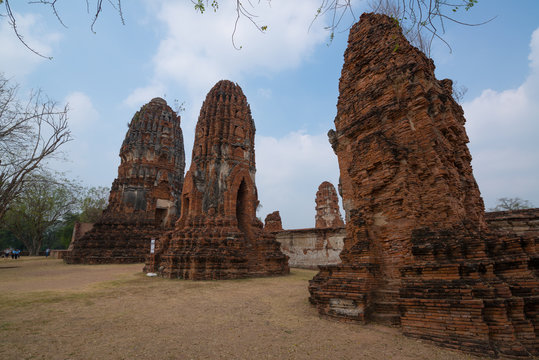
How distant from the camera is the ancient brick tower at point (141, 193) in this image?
19.2 m

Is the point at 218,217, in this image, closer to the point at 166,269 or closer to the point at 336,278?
the point at 166,269

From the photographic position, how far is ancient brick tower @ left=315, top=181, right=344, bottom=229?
2791cm

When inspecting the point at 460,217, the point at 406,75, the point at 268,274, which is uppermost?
the point at 406,75

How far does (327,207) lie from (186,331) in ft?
83.2

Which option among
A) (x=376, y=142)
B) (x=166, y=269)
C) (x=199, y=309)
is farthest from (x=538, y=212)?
(x=166, y=269)

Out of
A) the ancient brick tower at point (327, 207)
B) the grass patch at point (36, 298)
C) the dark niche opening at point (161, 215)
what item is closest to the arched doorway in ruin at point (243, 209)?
the grass patch at point (36, 298)

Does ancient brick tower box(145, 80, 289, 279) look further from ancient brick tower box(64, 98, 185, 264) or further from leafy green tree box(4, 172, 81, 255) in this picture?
leafy green tree box(4, 172, 81, 255)

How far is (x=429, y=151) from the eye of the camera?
517 cm

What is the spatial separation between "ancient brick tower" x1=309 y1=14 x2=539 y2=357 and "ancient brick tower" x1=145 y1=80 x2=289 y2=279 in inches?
256

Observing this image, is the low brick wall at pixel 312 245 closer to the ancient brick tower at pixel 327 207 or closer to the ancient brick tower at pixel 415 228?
the ancient brick tower at pixel 327 207

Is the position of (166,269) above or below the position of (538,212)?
below

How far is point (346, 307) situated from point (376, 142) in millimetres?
3234

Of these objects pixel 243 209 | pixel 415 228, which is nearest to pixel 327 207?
pixel 243 209

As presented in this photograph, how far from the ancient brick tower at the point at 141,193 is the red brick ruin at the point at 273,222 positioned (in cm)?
812
